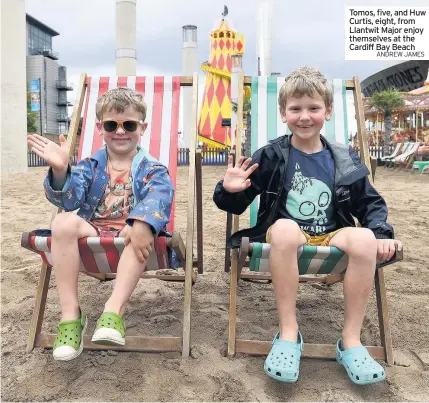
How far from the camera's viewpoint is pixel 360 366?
67.9 inches

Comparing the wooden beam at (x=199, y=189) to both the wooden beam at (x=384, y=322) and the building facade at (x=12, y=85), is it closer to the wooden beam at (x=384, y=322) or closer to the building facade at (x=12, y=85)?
the wooden beam at (x=384, y=322)

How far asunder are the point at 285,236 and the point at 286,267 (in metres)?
0.12

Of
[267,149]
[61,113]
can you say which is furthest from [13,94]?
[61,113]

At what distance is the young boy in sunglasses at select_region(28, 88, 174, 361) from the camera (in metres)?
1.82

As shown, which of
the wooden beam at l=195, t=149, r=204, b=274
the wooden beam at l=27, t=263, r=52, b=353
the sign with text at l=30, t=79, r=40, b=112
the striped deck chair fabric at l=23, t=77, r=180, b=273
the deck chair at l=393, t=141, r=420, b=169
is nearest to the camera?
the wooden beam at l=27, t=263, r=52, b=353

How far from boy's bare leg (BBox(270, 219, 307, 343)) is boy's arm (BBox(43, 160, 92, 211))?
86 cm

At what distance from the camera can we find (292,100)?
2045mm

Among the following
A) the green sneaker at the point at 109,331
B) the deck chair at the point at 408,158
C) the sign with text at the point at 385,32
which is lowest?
the green sneaker at the point at 109,331

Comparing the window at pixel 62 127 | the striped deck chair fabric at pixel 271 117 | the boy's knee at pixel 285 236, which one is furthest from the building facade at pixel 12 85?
the window at pixel 62 127

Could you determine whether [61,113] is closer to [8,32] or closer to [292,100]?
[8,32]

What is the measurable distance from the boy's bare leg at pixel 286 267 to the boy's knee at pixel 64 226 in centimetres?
78

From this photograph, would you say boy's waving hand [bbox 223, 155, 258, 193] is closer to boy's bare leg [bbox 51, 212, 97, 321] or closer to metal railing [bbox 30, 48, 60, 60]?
boy's bare leg [bbox 51, 212, 97, 321]

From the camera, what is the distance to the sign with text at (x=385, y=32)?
27.5ft

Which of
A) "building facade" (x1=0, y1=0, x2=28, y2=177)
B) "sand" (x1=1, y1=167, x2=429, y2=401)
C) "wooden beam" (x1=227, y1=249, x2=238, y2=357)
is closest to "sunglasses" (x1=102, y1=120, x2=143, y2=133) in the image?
"wooden beam" (x1=227, y1=249, x2=238, y2=357)
